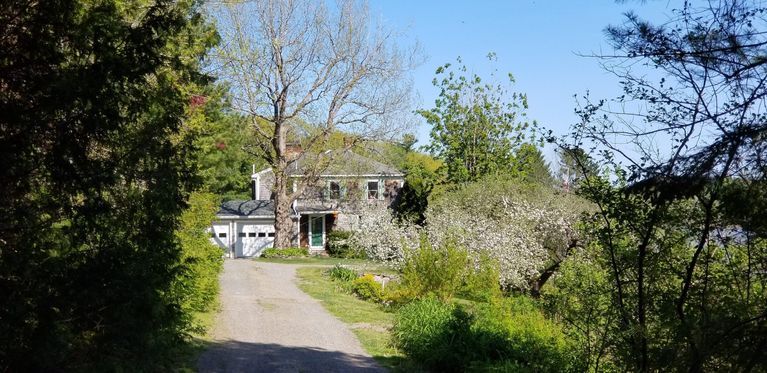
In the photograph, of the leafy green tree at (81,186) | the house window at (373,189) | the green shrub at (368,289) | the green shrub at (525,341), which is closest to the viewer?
the leafy green tree at (81,186)

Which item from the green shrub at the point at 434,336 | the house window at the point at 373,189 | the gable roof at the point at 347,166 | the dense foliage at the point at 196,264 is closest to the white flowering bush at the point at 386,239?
the dense foliage at the point at 196,264

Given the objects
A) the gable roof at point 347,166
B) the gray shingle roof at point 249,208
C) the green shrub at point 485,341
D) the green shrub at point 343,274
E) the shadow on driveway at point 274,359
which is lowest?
the shadow on driveway at point 274,359

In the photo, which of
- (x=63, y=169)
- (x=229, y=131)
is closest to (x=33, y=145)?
(x=63, y=169)

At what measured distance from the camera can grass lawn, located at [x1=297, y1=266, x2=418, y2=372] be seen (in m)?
11.8

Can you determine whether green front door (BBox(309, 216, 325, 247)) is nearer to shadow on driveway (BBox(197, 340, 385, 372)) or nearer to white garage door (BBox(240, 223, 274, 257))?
white garage door (BBox(240, 223, 274, 257))

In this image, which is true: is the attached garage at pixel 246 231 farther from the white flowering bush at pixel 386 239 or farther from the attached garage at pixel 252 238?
the white flowering bush at pixel 386 239

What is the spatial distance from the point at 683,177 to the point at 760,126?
0.62 m

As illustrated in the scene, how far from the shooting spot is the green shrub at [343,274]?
23.7 metres

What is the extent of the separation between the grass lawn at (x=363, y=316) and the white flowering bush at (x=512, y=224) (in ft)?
10.8

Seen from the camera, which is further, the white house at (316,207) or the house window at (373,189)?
the house window at (373,189)

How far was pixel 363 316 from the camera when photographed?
642 inches

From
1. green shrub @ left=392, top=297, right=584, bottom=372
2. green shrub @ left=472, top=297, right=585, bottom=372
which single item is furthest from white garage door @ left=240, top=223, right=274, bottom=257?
green shrub @ left=472, top=297, right=585, bottom=372

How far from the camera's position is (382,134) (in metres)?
33.8

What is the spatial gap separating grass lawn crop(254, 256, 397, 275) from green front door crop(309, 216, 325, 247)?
4058 mm
